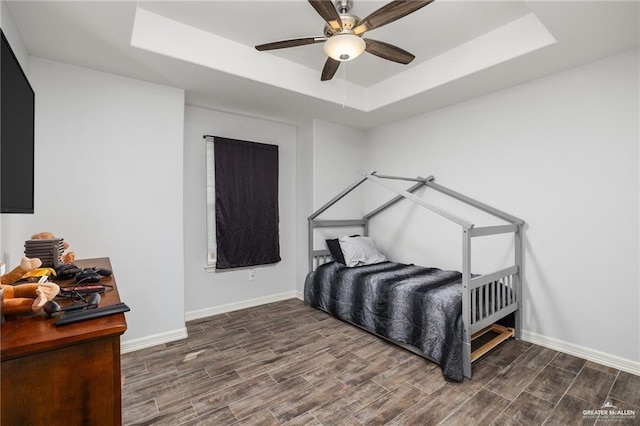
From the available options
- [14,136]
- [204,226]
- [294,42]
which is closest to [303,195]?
[204,226]

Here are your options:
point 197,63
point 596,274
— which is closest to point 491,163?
point 596,274

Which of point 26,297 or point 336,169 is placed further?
point 336,169

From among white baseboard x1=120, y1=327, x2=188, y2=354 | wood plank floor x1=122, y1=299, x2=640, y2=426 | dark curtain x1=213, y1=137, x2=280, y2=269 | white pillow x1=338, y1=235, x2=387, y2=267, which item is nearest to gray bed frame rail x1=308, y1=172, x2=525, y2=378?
wood plank floor x1=122, y1=299, x2=640, y2=426

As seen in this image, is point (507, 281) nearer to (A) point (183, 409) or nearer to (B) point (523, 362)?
(B) point (523, 362)

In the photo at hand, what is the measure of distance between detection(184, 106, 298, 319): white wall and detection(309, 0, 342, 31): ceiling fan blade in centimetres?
206

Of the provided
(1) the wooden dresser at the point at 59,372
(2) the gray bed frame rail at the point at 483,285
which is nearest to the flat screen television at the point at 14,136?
(1) the wooden dresser at the point at 59,372

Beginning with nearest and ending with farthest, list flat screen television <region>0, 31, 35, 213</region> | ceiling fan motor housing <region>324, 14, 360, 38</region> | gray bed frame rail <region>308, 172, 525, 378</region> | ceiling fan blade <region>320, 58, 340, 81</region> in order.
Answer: flat screen television <region>0, 31, 35, 213</region>
ceiling fan motor housing <region>324, 14, 360, 38</region>
gray bed frame rail <region>308, 172, 525, 378</region>
ceiling fan blade <region>320, 58, 340, 81</region>

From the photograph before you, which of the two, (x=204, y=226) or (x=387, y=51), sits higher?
(x=387, y=51)

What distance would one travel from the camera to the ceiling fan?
1677 mm

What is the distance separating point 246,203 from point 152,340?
1684 mm

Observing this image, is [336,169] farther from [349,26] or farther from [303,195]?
[349,26]

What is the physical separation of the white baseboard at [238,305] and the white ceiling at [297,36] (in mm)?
2330

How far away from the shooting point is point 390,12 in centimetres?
172

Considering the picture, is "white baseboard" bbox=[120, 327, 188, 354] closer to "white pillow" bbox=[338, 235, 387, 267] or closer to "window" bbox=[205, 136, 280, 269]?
"window" bbox=[205, 136, 280, 269]
